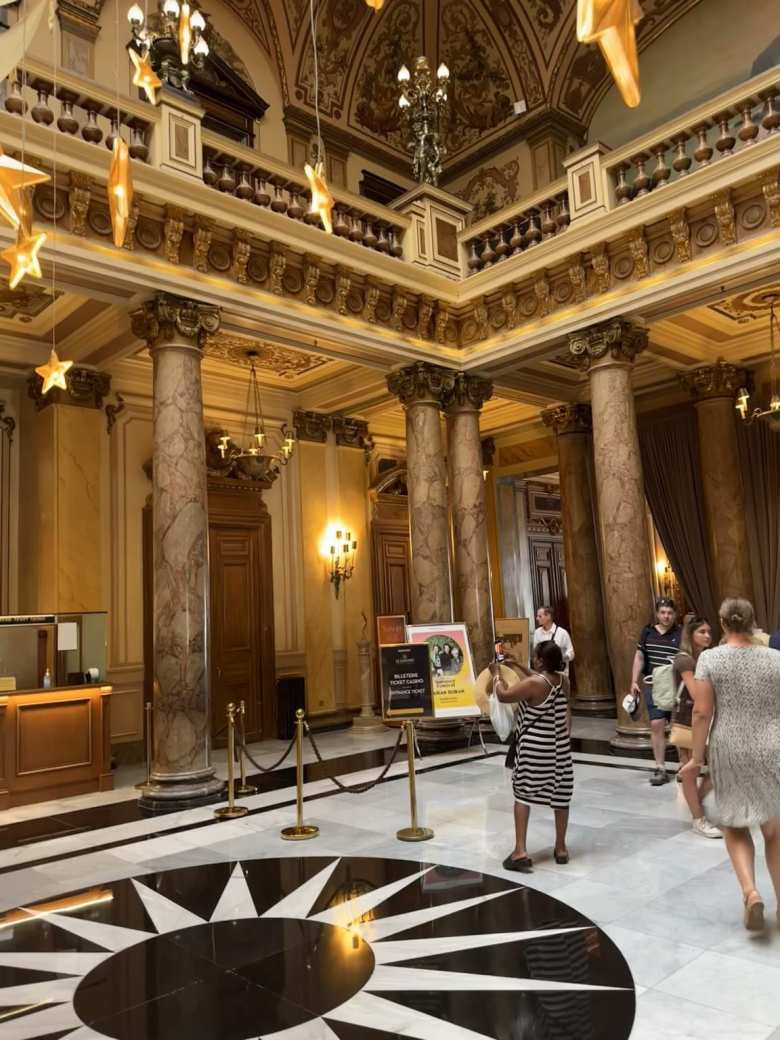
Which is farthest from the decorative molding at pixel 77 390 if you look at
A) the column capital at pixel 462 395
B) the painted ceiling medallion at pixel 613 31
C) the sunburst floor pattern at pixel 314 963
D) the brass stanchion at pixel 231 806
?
the painted ceiling medallion at pixel 613 31

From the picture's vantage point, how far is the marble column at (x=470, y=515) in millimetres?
10336

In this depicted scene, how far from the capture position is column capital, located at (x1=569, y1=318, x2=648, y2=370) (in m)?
8.95

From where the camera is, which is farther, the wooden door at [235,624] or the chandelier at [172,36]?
the wooden door at [235,624]

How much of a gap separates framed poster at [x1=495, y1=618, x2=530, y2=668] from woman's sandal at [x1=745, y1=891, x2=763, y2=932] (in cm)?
807

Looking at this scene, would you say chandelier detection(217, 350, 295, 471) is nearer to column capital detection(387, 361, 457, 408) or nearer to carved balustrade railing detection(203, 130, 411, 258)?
column capital detection(387, 361, 457, 408)

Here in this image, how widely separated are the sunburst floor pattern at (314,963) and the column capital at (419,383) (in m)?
6.64

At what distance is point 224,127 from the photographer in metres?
11.5

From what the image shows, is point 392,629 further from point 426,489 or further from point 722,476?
point 722,476

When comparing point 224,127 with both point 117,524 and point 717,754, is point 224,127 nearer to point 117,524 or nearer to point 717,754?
point 117,524

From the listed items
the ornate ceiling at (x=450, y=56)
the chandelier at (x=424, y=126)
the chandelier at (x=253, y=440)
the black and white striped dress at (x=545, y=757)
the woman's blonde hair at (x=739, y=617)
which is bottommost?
the black and white striped dress at (x=545, y=757)

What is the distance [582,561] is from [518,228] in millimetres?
Result: 5102

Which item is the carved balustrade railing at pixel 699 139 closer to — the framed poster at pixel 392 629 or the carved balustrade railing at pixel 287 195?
the carved balustrade railing at pixel 287 195

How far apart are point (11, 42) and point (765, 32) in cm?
1187

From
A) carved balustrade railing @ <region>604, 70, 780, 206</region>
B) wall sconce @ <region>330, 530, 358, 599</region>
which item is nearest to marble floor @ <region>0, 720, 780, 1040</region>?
carved balustrade railing @ <region>604, 70, 780, 206</region>
